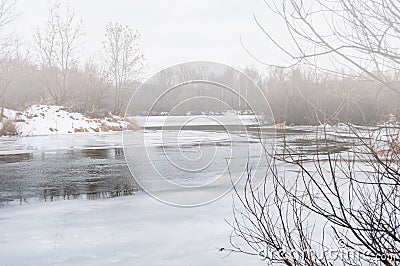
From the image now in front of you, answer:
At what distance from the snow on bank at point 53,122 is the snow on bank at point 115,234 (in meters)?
17.5

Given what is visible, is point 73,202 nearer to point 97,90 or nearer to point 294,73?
point 294,73

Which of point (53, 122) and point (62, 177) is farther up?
point (53, 122)

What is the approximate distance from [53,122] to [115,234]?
71.5 feet

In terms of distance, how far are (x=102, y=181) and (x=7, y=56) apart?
77.6 feet

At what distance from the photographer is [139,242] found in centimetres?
500

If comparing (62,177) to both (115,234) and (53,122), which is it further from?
(53,122)

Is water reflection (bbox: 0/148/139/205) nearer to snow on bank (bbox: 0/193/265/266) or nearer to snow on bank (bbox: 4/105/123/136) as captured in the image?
snow on bank (bbox: 0/193/265/266)

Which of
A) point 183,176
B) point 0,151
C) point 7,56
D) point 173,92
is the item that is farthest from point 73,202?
point 7,56

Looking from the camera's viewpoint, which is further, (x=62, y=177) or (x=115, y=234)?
(x=62, y=177)

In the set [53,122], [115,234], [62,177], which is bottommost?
[115,234]

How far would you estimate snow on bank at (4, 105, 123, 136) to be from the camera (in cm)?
2379

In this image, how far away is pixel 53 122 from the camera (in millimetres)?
25531

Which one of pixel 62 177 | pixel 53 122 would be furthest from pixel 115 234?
pixel 53 122

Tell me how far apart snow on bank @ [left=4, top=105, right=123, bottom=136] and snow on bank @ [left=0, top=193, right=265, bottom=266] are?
688 inches
